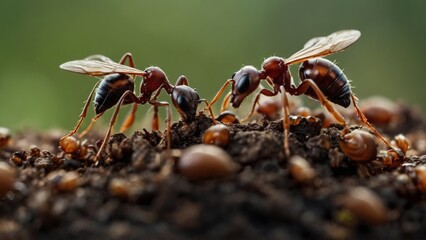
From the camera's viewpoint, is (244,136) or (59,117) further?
(59,117)

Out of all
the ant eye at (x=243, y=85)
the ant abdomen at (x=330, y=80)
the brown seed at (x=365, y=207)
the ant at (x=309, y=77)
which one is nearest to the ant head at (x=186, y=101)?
the ant at (x=309, y=77)

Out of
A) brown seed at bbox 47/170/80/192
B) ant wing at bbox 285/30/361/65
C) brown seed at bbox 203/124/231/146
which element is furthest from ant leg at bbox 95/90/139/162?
ant wing at bbox 285/30/361/65

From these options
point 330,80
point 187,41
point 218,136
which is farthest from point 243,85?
point 187,41

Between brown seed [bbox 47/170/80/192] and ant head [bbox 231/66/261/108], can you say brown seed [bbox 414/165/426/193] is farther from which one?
brown seed [bbox 47/170/80/192]

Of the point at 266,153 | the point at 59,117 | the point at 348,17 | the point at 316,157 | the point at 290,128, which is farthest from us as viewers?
the point at 348,17

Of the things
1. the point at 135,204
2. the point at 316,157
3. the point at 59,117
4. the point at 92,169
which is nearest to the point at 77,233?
the point at 135,204

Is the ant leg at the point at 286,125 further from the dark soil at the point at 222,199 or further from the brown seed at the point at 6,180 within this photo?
the brown seed at the point at 6,180

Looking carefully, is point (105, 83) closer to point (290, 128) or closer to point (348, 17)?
point (290, 128)
